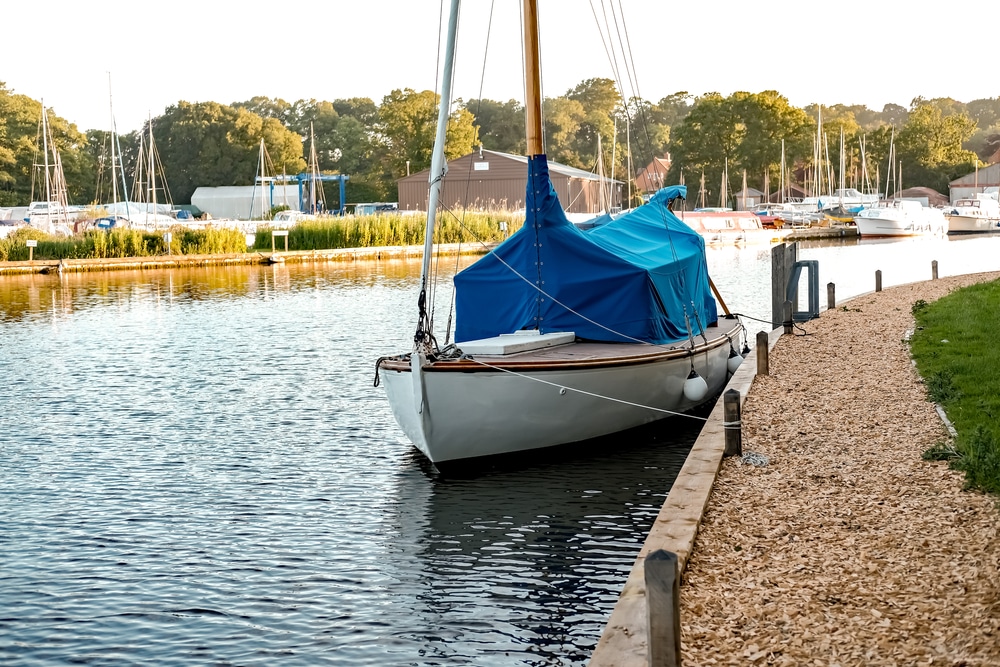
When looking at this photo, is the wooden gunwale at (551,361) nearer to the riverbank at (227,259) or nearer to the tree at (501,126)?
the riverbank at (227,259)

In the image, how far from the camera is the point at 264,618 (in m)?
8.76

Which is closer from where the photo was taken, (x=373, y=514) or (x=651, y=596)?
(x=651, y=596)

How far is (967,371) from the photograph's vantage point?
44.3ft

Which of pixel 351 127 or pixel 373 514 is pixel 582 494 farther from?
pixel 351 127

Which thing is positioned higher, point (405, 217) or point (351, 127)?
point (351, 127)

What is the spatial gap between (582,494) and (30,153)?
89962mm

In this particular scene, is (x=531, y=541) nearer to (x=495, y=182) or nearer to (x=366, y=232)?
(x=366, y=232)

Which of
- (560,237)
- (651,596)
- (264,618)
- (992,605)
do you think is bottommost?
(264,618)

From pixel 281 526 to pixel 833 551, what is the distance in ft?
19.4

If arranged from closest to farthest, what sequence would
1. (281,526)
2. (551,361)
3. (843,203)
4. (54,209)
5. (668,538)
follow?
(668,538) → (281,526) → (551,361) → (54,209) → (843,203)

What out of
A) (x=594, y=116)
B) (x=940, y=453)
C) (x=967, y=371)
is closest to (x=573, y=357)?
(x=940, y=453)

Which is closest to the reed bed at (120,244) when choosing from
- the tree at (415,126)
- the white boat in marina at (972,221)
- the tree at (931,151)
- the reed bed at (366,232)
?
the reed bed at (366,232)

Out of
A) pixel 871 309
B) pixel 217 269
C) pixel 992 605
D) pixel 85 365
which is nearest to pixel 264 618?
pixel 992 605

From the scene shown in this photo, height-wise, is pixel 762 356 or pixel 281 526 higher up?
pixel 762 356
